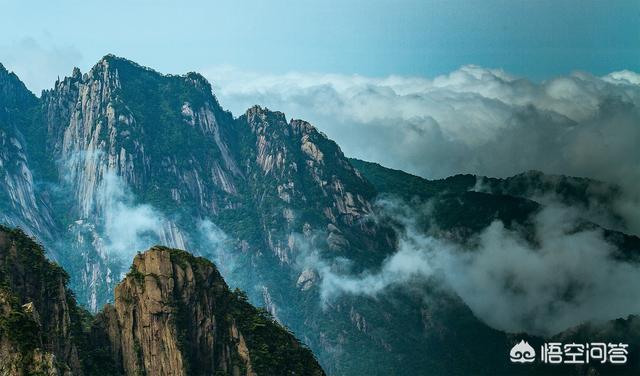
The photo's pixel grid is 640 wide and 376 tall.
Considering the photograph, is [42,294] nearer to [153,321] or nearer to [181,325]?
[153,321]

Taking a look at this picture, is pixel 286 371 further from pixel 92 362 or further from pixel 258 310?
pixel 92 362

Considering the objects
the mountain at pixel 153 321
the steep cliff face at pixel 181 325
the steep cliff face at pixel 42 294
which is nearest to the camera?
the steep cliff face at pixel 42 294

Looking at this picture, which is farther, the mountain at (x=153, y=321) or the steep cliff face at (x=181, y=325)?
the steep cliff face at (x=181, y=325)

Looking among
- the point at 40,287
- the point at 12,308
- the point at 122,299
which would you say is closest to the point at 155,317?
the point at 122,299

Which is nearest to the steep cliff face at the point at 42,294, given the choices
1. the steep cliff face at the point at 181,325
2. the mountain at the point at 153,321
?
the mountain at the point at 153,321

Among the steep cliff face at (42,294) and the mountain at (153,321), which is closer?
the steep cliff face at (42,294)

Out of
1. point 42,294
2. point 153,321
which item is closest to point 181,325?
point 153,321

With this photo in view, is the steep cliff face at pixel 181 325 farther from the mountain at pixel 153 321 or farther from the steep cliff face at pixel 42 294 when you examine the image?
the steep cliff face at pixel 42 294

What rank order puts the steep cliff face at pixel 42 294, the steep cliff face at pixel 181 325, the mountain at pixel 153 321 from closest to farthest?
the steep cliff face at pixel 42 294 → the mountain at pixel 153 321 → the steep cliff face at pixel 181 325
